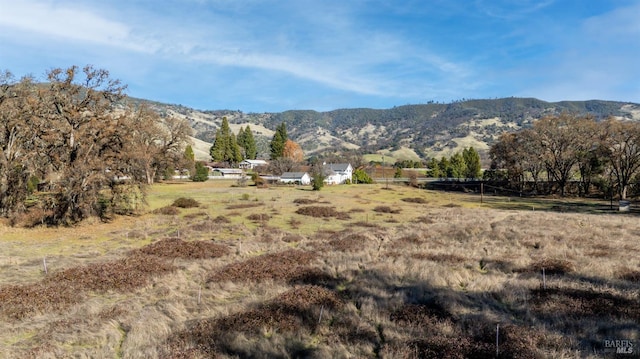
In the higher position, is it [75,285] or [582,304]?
[582,304]

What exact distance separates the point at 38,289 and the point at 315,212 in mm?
27689

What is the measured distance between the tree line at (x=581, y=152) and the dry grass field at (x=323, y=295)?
4239 cm

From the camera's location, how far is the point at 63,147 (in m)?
30.7

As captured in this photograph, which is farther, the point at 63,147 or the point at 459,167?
the point at 459,167

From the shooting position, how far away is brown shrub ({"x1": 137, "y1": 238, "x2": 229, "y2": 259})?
66.6 ft

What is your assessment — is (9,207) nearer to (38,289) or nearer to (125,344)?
(38,289)

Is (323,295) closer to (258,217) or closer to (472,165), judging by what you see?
(258,217)

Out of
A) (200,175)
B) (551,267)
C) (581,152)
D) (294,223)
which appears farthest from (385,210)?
(200,175)

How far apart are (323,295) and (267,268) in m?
5.04

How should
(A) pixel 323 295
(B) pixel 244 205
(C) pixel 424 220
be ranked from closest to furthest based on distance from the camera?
(A) pixel 323 295 < (C) pixel 424 220 < (B) pixel 244 205

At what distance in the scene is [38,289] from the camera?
44.7 feet

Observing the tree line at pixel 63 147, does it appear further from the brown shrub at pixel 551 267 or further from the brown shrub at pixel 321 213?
the brown shrub at pixel 551 267

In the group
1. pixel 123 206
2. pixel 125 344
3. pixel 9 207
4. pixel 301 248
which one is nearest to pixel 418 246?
pixel 301 248

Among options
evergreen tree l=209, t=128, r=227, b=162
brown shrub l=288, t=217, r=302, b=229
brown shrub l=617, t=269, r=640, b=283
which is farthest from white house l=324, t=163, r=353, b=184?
brown shrub l=617, t=269, r=640, b=283
